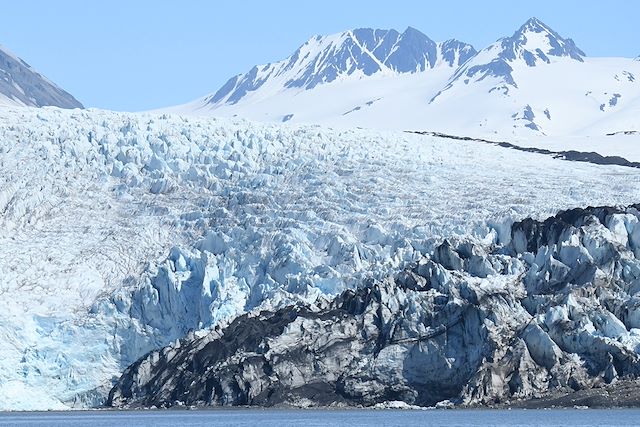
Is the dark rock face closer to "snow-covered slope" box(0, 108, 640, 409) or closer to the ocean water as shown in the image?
the ocean water

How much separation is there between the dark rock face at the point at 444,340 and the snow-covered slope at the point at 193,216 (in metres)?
3.05

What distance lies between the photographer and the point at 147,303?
78625 mm

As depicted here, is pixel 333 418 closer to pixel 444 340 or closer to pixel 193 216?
pixel 444 340

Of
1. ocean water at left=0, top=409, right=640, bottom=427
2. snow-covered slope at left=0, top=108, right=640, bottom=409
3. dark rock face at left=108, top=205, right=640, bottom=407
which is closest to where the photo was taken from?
ocean water at left=0, top=409, right=640, bottom=427

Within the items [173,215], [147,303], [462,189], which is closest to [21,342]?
[147,303]

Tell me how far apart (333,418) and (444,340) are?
255 inches

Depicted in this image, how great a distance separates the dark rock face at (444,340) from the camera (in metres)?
70.1

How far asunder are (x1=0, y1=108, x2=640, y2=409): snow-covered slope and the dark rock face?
3053 mm

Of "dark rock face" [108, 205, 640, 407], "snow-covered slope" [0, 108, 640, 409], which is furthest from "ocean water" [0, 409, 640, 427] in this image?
"snow-covered slope" [0, 108, 640, 409]

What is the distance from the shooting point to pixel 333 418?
234 ft

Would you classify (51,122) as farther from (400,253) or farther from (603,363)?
(603,363)

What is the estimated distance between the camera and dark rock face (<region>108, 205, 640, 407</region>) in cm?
7012

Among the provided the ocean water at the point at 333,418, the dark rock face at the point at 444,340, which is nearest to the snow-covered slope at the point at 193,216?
the dark rock face at the point at 444,340

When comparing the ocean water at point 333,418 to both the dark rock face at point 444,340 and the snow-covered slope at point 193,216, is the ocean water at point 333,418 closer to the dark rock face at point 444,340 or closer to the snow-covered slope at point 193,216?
the dark rock face at point 444,340
